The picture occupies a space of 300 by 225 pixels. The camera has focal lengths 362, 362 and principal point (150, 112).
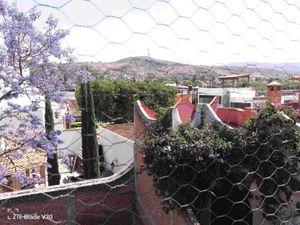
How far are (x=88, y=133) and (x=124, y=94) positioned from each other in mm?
459

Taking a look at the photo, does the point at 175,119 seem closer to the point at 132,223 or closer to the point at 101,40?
the point at 132,223

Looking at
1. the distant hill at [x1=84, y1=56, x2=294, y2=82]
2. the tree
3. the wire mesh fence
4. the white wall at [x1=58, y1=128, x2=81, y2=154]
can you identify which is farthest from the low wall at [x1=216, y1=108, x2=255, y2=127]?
the distant hill at [x1=84, y1=56, x2=294, y2=82]

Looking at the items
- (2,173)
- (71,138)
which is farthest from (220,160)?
(71,138)

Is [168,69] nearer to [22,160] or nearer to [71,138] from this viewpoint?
[22,160]

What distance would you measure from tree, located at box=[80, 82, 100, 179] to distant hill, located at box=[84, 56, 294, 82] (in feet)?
3.31

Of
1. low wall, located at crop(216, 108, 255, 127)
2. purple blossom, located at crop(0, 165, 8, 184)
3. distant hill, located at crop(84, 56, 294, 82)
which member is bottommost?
purple blossom, located at crop(0, 165, 8, 184)

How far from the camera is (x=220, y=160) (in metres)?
2.07

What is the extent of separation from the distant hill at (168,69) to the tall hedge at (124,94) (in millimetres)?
114

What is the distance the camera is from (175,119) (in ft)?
8.58

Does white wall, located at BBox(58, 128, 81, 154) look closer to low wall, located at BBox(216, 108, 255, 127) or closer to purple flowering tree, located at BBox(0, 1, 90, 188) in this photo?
purple flowering tree, located at BBox(0, 1, 90, 188)

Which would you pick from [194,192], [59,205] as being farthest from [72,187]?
[194,192]

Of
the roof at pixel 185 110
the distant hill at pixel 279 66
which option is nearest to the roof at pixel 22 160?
the roof at pixel 185 110

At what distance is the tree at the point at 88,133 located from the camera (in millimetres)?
2390

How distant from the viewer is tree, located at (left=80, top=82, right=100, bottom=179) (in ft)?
7.84
